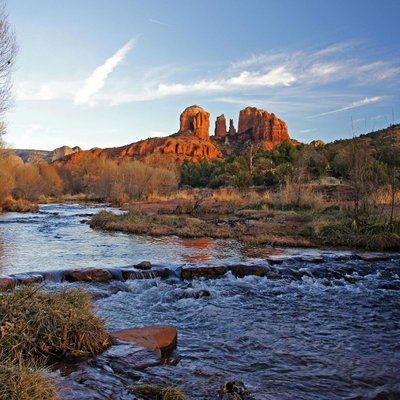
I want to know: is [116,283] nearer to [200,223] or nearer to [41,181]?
[200,223]

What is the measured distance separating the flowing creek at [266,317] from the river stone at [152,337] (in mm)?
146

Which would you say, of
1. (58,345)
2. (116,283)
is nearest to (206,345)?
(58,345)

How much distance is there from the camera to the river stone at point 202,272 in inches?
314

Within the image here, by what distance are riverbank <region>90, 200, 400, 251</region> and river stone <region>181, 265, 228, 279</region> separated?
4.35 metres

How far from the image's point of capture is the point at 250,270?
8.20m

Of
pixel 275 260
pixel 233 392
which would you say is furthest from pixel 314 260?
pixel 233 392

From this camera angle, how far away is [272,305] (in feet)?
20.5

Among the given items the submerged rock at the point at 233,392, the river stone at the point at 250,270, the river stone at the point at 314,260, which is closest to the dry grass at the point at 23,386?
the submerged rock at the point at 233,392

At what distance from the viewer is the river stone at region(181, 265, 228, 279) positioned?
7969 millimetres

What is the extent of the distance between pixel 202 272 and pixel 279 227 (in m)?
7.32

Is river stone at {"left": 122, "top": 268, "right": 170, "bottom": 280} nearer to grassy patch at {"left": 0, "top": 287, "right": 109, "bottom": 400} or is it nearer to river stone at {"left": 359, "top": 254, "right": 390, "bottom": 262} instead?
grassy patch at {"left": 0, "top": 287, "right": 109, "bottom": 400}

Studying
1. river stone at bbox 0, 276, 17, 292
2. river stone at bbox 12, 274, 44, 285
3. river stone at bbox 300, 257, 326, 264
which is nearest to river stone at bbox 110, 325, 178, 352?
river stone at bbox 0, 276, 17, 292

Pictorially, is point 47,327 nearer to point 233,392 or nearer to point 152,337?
point 152,337

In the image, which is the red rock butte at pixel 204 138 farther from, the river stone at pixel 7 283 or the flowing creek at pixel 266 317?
the river stone at pixel 7 283
